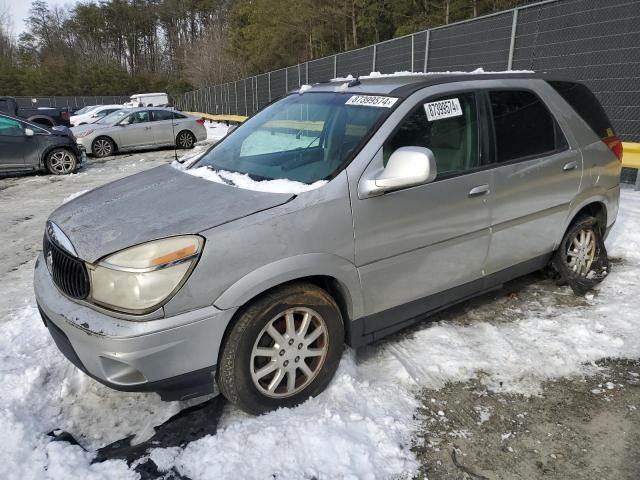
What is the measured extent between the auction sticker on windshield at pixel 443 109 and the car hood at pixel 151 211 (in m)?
1.16

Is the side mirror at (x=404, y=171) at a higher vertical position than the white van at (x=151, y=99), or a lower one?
lower

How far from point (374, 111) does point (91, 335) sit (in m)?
2.02

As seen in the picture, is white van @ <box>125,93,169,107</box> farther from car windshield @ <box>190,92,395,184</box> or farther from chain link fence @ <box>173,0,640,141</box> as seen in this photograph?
car windshield @ <box>190,92,395,184</box>

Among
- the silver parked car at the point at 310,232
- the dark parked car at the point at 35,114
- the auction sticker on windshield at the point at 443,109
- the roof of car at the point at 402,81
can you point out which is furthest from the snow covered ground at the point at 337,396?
the dark parked car at the point at 35,114

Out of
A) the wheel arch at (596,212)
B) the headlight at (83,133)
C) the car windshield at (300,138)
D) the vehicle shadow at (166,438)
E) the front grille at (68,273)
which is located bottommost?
the vehicle shadow at (166,438)

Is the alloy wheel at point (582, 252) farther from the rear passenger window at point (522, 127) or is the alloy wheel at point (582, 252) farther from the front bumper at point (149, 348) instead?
the front bumper at point (149, 348)

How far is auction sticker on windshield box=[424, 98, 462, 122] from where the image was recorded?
3.19 m

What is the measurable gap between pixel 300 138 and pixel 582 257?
270cm

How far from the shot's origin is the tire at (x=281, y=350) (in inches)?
100.0

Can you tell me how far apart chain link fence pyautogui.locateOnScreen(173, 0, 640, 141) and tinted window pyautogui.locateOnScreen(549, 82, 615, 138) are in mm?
4131

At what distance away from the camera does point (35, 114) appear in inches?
881

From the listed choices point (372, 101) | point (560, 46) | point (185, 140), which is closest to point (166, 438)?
point (372, 101)

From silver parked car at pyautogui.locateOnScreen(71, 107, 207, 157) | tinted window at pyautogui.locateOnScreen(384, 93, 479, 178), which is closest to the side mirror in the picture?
tinted window at pyautogui.locateOnScreen(384, 93, 479, 178)

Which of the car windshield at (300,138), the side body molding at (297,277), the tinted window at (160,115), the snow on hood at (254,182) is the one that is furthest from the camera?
the tinted window at (160,115)
